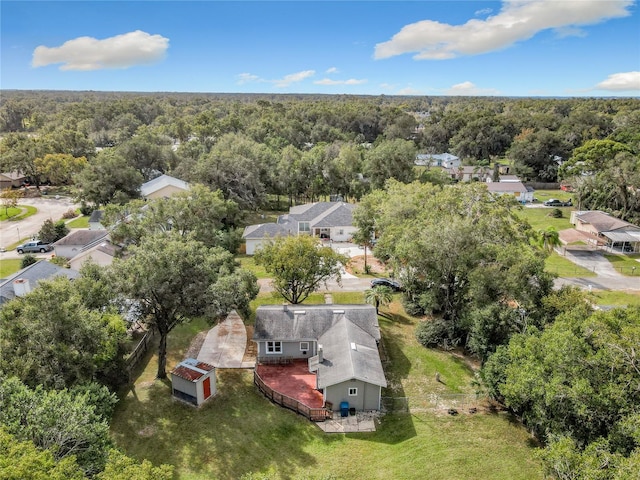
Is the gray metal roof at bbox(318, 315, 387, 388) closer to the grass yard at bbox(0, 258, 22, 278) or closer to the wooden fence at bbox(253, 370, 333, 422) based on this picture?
the wooden fence at bbox(253, 370, 333, 422)

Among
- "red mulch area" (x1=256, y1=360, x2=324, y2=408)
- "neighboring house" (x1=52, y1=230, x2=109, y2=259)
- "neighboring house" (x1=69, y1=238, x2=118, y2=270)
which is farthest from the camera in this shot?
"neighboring house" (x1=52, y1=230, x2=109, y2=259)


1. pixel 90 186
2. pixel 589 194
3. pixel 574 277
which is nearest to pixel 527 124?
pixel 589 194

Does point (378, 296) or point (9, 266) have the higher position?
point (378, 296)

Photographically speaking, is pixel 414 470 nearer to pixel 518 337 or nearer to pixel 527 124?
pixel 518 337

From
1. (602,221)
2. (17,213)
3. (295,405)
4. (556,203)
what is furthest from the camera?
(556,203)

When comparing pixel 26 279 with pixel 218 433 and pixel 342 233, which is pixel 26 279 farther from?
pixel 342 233

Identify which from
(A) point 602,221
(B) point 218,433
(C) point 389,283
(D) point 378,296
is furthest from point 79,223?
(A) point 602,221

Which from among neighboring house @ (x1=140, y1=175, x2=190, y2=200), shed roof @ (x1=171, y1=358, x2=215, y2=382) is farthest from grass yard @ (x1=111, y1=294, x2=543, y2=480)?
neighboring house @ (x1=140, y1=175, x2=190, y2=200)
